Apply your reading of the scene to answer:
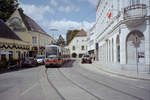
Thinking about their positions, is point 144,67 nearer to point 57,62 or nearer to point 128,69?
point 128,69

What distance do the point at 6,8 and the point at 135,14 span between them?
3533 centimetres

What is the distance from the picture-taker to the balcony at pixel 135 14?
1528 cm

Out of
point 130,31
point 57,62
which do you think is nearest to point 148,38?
point 130,31

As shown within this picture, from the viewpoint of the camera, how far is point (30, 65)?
2334cm

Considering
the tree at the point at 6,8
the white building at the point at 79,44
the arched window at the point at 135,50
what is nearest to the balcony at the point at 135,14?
the arched window at the point at 135,50

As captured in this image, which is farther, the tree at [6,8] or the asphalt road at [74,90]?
the tree at [6,8]

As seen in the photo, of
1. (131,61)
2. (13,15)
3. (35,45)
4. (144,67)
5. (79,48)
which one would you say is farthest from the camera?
(79,48)

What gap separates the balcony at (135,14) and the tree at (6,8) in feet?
109

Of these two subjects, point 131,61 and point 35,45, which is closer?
point 131,61

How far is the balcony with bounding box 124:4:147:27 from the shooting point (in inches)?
602

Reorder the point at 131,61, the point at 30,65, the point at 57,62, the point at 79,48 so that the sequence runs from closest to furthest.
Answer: the point at 131,61
the point at 57,62
the point at 30,65
the point at 79,48

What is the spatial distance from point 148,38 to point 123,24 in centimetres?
307

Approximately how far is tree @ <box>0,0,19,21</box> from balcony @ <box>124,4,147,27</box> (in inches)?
1308

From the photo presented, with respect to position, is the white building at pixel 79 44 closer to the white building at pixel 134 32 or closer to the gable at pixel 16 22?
the gable at pixel 16 22
